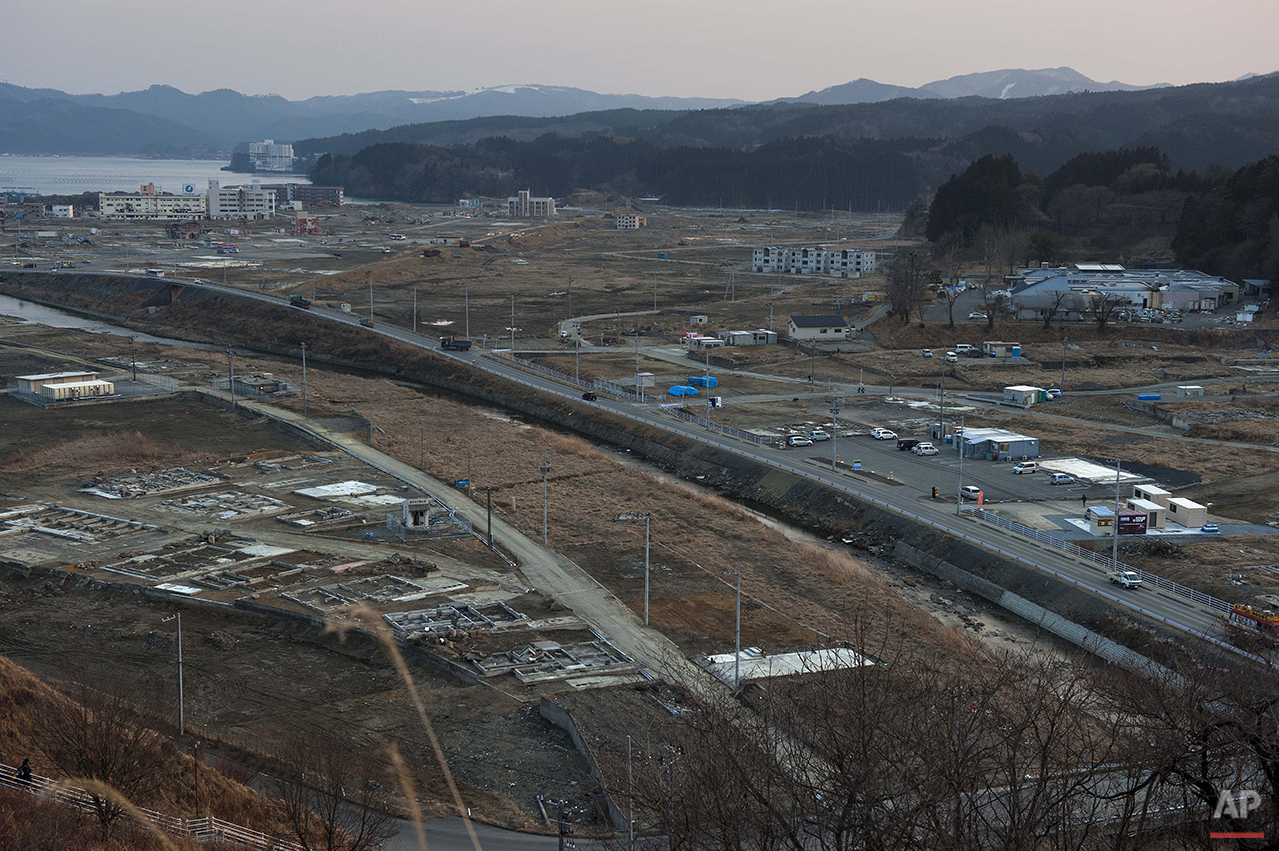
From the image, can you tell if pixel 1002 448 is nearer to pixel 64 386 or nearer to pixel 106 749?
pixel 106 749

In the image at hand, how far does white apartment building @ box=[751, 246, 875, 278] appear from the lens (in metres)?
86.9

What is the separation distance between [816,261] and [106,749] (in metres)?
80.0

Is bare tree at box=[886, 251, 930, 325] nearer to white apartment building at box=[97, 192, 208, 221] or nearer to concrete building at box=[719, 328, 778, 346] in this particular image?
concrete building at box=[719, 328, 778, 346]

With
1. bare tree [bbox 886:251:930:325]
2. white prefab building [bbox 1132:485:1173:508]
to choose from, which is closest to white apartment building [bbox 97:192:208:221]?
bare tree [bbox 886:251:930:325]

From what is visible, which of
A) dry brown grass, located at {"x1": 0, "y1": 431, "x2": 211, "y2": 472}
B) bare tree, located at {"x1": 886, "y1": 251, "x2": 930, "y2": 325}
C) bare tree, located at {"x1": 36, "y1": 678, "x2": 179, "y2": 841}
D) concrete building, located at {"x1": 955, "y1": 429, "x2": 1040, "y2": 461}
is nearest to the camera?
bare tree, located at {"x1": 36, "y1": 678, "x2": 179, "y2": 841}

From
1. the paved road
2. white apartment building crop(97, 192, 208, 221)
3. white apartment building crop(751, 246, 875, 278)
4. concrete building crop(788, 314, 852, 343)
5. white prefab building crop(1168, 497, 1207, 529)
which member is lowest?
the paved road

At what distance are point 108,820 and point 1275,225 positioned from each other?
72677mm

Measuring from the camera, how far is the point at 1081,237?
9275 cm

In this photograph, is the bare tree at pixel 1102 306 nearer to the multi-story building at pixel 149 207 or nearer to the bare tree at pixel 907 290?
the bare tree at pixel 907 290

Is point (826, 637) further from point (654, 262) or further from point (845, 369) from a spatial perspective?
point (654, 262)

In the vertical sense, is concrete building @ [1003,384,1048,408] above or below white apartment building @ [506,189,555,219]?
below

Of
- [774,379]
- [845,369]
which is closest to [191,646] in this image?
[774,379]
